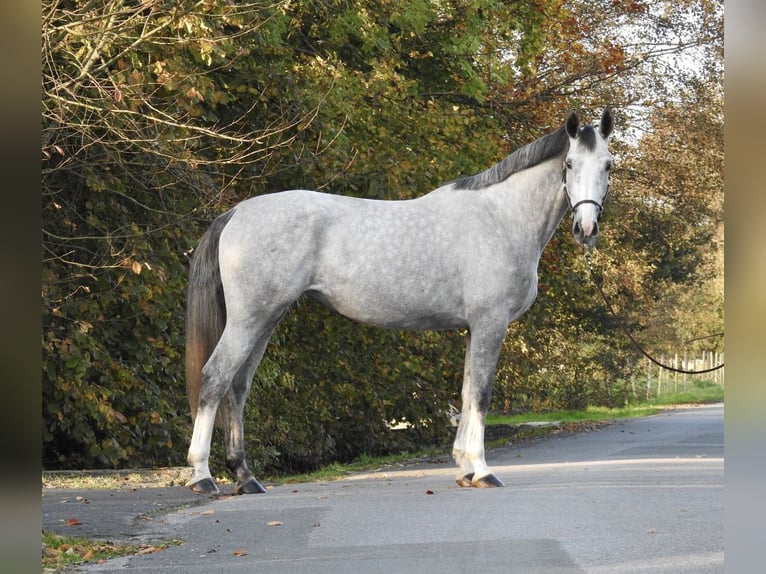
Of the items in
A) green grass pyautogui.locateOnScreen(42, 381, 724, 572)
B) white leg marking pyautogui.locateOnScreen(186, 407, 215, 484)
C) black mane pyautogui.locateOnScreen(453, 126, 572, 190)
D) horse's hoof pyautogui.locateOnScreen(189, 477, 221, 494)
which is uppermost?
black mane pyautogui.locateOnScreen(453, 126, 572, 190)

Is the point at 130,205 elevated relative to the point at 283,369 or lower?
elevated

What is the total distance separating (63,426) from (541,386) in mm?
18767

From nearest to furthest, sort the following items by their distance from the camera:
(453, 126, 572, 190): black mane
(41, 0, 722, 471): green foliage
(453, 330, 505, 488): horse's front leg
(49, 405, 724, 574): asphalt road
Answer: (49, 405, 724, 574): asphalt road, (453, 330, 505, 488): horse's front leg, (453, 126, 572, 190): black mane, (41, 0, 722, 471): green foliage

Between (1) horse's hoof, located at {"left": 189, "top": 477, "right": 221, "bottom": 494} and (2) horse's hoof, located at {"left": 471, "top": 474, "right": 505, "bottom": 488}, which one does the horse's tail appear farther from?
(2) horse's hoof, located at {"left": 471, "top": 474, "right": 505, "bottom": 488}

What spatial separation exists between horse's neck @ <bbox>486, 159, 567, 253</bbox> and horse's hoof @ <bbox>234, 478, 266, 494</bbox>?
9.63ft

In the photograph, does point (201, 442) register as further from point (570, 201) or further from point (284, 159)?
point (284, 159)

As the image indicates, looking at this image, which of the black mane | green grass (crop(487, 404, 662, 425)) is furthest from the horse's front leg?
green grass (crop(487, 404, 662, 425))

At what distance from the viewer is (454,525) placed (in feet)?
22.9

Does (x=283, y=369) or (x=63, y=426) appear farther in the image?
(x=283, y=369)

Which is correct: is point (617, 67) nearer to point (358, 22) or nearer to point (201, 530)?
point (358, 22)

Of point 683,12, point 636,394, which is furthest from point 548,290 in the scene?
point 636,394

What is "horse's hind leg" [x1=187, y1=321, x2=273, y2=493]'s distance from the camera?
343 inches

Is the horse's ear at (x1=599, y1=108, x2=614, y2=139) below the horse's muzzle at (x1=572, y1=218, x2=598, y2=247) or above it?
above

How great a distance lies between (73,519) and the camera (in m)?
7.43
